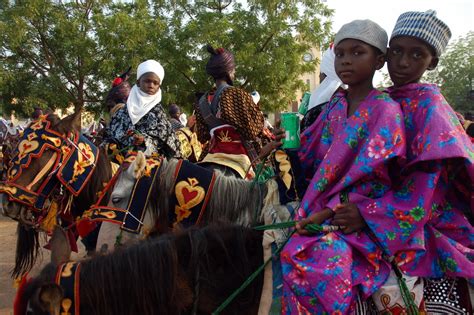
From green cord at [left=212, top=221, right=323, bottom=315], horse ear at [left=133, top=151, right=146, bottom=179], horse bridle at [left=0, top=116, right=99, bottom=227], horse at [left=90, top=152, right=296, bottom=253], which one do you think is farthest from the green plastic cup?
horse bridle at [left=0, top=116, right=99, bottom=227]

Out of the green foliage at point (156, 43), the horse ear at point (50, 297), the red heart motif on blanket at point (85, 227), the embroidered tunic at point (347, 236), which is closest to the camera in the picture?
the horse ear at point (50, 297)

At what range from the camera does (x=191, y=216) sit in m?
3.33

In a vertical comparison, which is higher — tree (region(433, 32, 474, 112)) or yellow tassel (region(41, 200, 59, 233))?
tree (region(433, 32, 474, 112))

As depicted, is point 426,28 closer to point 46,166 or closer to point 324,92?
point 324,92

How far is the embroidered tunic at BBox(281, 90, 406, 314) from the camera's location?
1.80 meters

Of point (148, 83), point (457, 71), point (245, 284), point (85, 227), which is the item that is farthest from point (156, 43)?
point (457, 71)

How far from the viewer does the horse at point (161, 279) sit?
1.71 m

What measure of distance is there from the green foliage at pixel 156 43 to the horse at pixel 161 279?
13.7 m

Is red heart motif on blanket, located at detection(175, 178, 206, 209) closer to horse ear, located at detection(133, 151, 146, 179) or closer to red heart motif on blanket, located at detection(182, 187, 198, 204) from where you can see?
red heart motif on blanket, located at detection(182, 187, 198, 204)

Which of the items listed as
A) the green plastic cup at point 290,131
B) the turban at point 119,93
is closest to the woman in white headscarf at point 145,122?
the turban at point 119,93

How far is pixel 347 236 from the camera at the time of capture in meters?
1.91

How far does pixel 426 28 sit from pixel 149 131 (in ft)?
11.1

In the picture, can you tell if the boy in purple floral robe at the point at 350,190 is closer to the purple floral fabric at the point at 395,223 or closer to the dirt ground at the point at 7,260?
the purple floral fabric at the point at 395,223

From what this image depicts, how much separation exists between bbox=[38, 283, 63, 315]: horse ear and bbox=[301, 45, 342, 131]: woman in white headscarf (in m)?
2.60
